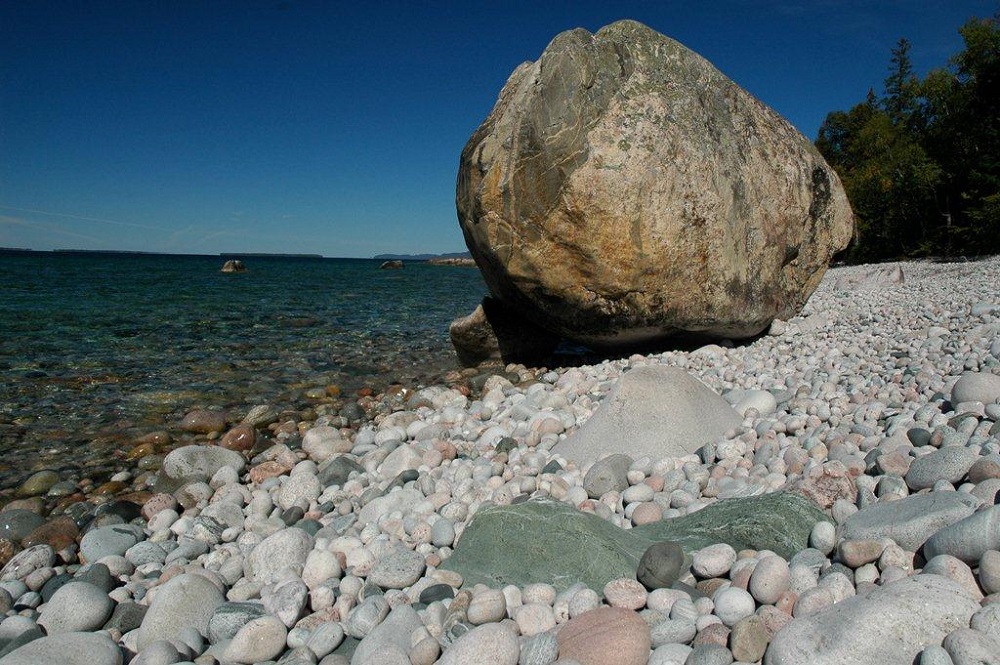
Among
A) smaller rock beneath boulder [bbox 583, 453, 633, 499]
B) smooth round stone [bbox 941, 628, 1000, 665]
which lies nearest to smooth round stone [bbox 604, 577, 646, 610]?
smooth round stone [bbox 941, 628, 1000, 665]

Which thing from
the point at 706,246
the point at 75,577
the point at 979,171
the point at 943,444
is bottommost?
the point at 75,577

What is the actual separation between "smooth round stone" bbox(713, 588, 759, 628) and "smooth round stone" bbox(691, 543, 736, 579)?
0.91ft

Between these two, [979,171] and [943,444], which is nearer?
[943,444]

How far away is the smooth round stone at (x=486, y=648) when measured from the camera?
233 centimetres

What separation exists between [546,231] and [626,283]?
3.61ft

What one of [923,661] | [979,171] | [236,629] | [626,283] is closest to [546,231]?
[626,283]

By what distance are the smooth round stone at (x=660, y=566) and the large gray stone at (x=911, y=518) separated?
757mm

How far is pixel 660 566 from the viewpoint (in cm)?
275

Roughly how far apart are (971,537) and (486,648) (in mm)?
1854

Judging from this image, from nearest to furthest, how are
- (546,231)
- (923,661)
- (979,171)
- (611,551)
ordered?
(923,661) < (611,551) < (546,231) < (979,171)

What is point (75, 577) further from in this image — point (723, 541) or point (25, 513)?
point (723, 541)

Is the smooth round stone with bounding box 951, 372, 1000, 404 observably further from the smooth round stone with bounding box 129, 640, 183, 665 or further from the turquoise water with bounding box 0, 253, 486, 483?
the turquoise water with bounding box 0, 253, 486, 483

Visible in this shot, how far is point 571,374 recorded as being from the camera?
7.80 m

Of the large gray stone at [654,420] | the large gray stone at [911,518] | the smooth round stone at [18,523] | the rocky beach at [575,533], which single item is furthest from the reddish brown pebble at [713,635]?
the smooth round stone at [18,523]
